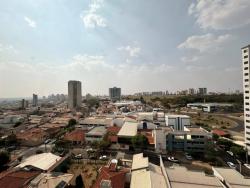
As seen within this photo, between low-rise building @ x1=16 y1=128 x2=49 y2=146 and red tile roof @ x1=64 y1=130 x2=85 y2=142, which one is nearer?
low-rise building @ x1=16 y1=128 x2=49 y2=146

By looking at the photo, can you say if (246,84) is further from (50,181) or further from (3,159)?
(3,159)

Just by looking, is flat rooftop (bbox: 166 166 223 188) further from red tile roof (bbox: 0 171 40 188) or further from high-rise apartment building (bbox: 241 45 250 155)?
high-rise apartment building (bbox: 241 45 250 155)

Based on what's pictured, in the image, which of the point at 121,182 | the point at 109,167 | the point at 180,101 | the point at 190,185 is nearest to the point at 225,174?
the point at 190,185

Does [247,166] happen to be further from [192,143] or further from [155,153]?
[155,153]

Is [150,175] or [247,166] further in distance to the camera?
[247,166]

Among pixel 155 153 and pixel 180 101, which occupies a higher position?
pixel 180 101

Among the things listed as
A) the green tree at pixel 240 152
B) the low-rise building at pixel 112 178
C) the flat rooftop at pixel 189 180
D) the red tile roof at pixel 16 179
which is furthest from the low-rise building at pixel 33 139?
the green tree at pixel 240 152

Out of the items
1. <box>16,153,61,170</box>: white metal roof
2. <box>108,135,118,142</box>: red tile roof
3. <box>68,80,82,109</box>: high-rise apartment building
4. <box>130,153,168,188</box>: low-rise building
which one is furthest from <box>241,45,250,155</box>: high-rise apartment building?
<box>68,80,82,109</box>: high-rise apartment building
